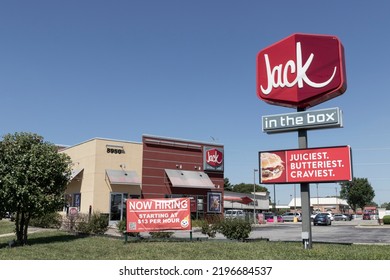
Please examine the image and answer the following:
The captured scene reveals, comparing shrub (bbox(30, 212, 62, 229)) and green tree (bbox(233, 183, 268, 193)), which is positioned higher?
green tree (bbox(233, 183, 268, 193))

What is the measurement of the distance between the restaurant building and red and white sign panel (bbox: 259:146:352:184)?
18667mm

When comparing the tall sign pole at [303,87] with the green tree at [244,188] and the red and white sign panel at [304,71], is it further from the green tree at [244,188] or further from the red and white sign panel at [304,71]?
the green tree at [244,188]

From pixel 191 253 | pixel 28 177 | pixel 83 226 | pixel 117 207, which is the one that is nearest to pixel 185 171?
pixel 117 207

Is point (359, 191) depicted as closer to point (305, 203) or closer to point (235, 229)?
point (235, 229)

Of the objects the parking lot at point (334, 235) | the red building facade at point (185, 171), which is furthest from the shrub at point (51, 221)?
the parking lot at point (334, 235)

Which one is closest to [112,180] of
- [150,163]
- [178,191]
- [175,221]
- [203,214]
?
[150,163]

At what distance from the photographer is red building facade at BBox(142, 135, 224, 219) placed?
34.2 m

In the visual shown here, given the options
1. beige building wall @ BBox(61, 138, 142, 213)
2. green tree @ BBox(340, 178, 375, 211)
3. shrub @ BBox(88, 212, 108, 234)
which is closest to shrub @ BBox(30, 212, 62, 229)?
beige building wall @ BBox(61, 138, 142, 213)

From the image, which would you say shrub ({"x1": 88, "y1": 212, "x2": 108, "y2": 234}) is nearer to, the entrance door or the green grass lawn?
the green grass lawn

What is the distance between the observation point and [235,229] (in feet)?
55.0

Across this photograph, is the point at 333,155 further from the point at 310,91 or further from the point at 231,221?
the point at 231,221

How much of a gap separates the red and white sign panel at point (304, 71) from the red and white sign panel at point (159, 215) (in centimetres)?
555

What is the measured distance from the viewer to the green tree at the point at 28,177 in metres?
17.0
